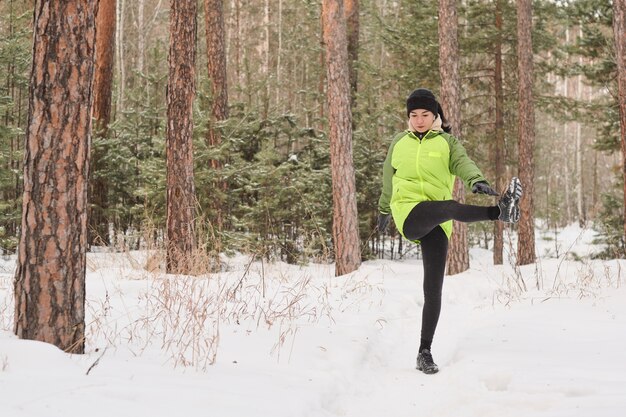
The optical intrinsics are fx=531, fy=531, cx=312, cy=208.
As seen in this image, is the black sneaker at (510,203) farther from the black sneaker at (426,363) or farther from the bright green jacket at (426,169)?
the black sneaker at (426,363)

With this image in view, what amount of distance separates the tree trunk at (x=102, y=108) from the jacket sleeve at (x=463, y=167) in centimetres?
885

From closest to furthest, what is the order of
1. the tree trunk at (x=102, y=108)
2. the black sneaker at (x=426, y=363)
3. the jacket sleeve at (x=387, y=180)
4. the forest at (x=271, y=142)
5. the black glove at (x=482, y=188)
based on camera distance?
the black glove at (x=482, y=188) < the black sneaker at (x=426, y=363) < the jacket sleeve at (x=387, y=180) < the forest at (x=271, y=142) < the tree trunk at (x=102, y=108)

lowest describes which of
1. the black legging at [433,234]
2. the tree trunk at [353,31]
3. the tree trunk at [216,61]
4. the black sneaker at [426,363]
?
the black sneaker at [426,363]

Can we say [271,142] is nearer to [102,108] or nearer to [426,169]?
[102,108]

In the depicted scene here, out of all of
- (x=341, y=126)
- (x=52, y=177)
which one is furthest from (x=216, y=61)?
(x=52, y=177)

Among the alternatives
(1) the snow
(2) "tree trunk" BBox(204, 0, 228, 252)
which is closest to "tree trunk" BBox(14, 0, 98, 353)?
(1) the snow

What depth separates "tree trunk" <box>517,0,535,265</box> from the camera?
11.3 metres

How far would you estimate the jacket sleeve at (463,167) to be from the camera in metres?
3.54

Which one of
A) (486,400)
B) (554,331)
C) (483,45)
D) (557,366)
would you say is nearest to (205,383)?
(486,400)

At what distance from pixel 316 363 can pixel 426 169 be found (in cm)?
155

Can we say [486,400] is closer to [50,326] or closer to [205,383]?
[205,383]

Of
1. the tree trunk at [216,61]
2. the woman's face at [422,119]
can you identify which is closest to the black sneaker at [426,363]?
the woman's face at [422,119]

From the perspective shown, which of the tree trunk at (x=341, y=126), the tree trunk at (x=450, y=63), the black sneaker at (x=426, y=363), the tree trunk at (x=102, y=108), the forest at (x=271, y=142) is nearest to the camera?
the black sneaker at (x=426, y=363)

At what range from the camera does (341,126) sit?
8.95 m
